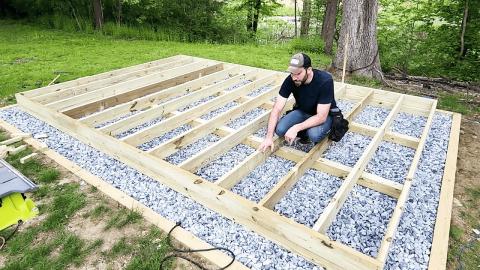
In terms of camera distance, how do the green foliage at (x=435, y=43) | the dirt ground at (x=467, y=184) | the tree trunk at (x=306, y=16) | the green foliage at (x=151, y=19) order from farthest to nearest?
1. the tree trunk at (x=306, y=16)
2. the green foliage at (x=151, y=19)
3. the green foliage at (x=435, y=43)
4. the dirt ground at (x=467, y=184)

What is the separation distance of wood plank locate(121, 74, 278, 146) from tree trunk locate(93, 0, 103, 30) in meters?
8.96

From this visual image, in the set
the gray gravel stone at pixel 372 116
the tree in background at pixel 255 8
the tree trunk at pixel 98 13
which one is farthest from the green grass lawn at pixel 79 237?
the tree in background at pixel 255 8

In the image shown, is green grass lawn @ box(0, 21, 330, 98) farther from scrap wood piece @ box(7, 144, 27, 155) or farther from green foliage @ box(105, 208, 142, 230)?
green foliage @ box(105, 208, 142, 230)

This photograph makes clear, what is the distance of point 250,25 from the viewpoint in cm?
1641

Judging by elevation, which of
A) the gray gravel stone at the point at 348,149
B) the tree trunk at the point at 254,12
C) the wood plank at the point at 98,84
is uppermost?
the tree trunk at the point at 254,12

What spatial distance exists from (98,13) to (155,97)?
29.2ft

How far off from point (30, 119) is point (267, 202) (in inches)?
157

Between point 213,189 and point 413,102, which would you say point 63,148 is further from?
point 413,102

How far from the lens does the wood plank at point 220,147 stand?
3.34 metres

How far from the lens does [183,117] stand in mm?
4469

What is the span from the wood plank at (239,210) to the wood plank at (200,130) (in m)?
0.30

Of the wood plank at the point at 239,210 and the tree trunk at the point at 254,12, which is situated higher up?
the tree trunk at the point at 254,12

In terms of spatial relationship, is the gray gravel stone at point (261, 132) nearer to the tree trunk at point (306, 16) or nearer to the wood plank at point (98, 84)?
the wood plank at point (98, 84)

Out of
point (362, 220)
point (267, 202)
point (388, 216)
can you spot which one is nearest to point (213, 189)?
point (267, 202)
